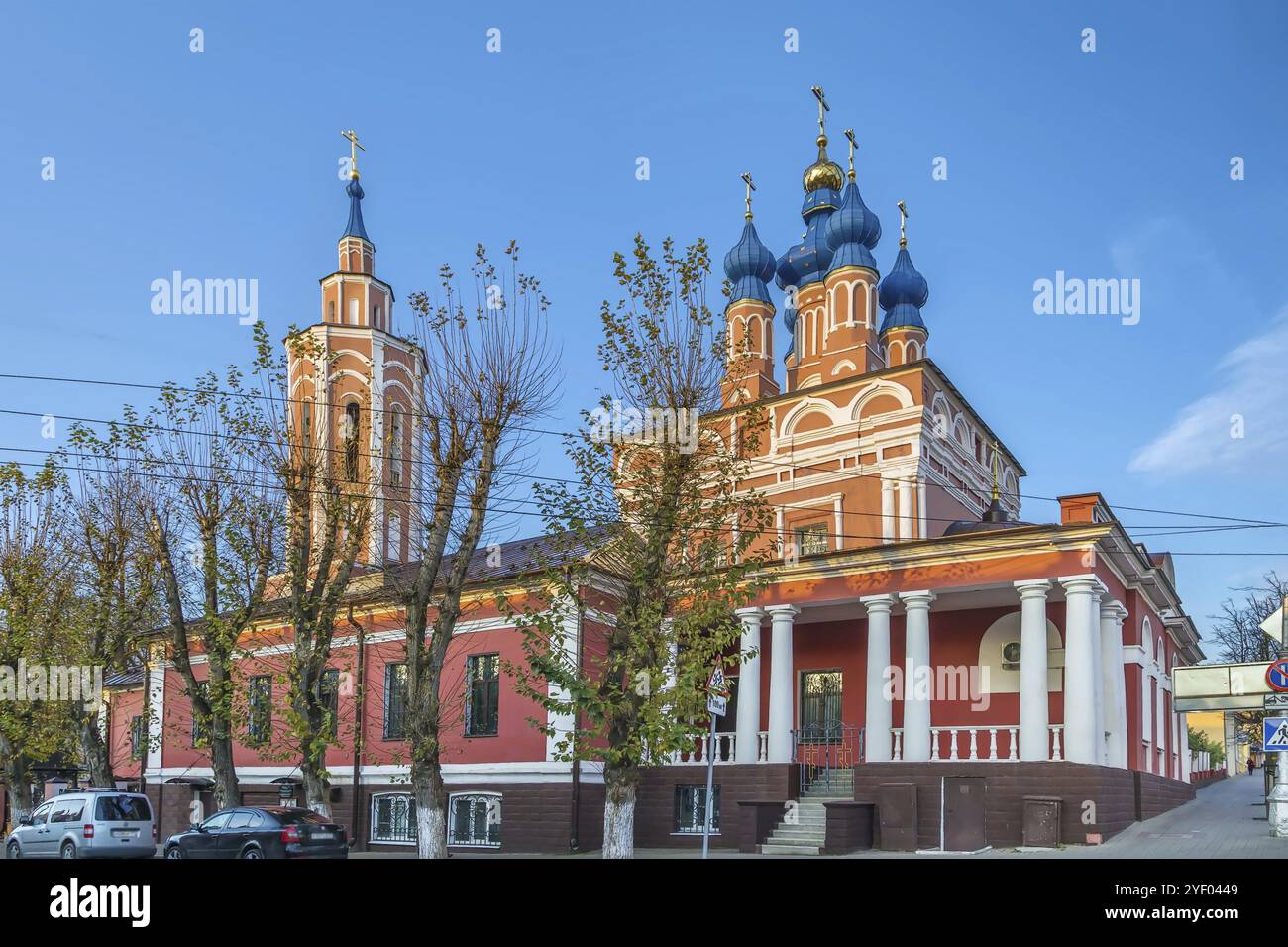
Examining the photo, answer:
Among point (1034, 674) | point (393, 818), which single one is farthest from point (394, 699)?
point (1034, 674)

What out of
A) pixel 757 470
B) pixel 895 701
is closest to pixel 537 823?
pixel 895 701

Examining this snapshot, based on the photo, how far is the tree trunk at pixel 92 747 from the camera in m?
29.7

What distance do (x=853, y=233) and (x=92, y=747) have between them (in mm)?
24479

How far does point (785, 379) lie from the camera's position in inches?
1515

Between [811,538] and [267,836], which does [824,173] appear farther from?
[267,836]

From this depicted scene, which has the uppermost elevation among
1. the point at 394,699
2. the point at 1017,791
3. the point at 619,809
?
the point at 394,699

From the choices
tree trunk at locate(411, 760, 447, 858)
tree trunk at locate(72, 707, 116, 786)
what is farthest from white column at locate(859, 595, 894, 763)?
tree trunk at locate(72, 707, 116, 786)

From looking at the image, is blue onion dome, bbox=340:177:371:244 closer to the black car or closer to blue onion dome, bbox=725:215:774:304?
blue onion dome, bbox=725:215:774:304

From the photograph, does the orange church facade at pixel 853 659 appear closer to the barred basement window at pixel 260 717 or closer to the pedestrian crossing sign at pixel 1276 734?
the barred basement window at pixel 260 717

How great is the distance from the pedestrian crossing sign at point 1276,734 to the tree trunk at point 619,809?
980 centimetres

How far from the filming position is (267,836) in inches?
827

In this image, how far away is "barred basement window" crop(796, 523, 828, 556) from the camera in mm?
29031
